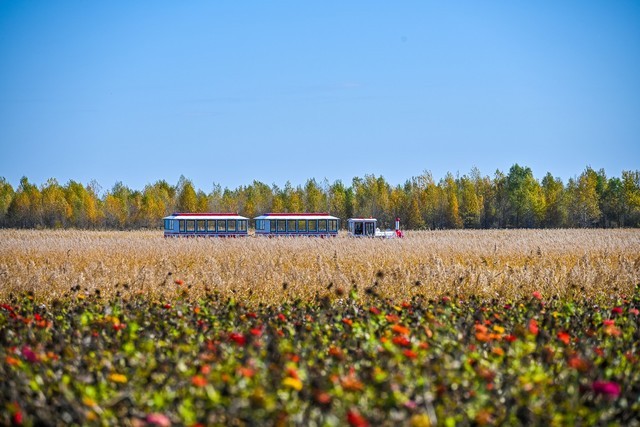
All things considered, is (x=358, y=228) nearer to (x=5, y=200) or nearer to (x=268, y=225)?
(x=268, y=225)

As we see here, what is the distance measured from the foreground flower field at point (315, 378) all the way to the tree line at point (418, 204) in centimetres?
6713

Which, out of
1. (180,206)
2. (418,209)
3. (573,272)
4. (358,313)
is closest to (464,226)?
(418,209)

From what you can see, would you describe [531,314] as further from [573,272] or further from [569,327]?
[573,272]

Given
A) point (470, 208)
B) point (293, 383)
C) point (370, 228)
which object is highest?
point (470, 208)

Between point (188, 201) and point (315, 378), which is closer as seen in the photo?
point (315, 378)

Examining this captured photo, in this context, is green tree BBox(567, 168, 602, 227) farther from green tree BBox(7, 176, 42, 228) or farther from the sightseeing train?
green tree BBox(7, 176, 42, 228)

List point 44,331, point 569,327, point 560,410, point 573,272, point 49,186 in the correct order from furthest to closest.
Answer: point 49,186 → point 573,272 → point 569,327 → point 44,331 → point 560,410

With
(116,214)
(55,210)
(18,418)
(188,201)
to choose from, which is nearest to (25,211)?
(55,210)

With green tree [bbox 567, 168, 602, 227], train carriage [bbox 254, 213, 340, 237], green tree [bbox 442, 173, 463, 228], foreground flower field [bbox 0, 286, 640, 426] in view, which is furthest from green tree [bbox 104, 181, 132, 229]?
foreground flower field [bbox 0, 286, 640, 426]

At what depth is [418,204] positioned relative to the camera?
75688 mm

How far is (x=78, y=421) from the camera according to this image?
4.44 metres

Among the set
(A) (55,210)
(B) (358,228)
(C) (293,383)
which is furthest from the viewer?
(A) (55,210)

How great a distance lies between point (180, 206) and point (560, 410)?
77174mm

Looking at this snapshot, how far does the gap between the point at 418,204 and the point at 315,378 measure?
236ft
